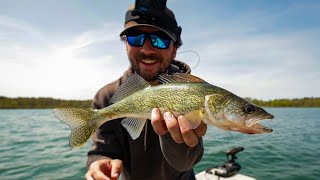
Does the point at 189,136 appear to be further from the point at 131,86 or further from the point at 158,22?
the point at 158,22

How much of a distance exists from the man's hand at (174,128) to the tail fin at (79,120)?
33.3 inches

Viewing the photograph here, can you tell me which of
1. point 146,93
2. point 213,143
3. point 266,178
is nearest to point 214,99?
point 146,93

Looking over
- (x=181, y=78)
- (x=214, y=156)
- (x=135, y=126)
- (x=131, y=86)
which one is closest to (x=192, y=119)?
(x=181, y=78)

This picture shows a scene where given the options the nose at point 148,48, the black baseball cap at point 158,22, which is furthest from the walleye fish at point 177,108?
A: the black baseball cap at point 158,22

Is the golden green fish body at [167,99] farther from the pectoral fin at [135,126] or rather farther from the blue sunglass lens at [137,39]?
the blue sunglass lens at [137,39]

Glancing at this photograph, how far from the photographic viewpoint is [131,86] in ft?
10.9

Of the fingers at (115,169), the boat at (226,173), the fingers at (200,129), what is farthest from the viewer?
the boat at (226,173)

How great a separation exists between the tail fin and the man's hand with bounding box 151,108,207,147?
845 mm

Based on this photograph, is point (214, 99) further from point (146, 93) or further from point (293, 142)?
point (293, 142)

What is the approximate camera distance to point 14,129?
24.2 meters

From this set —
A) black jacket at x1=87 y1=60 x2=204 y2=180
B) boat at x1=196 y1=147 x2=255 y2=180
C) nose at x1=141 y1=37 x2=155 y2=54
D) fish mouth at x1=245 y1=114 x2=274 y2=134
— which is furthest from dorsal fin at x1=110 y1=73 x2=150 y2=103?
boat at x1=196 y1=147 x2=255 y2=180

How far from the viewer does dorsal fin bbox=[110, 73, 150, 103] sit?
3.27 meters

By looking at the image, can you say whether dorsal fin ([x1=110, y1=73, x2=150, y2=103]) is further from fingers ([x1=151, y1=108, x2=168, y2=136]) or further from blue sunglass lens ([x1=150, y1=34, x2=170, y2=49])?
blue sunglass lens ([x1=150, y1=34, x2=170, y2=49])

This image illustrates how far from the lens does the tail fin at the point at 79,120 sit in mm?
3246
